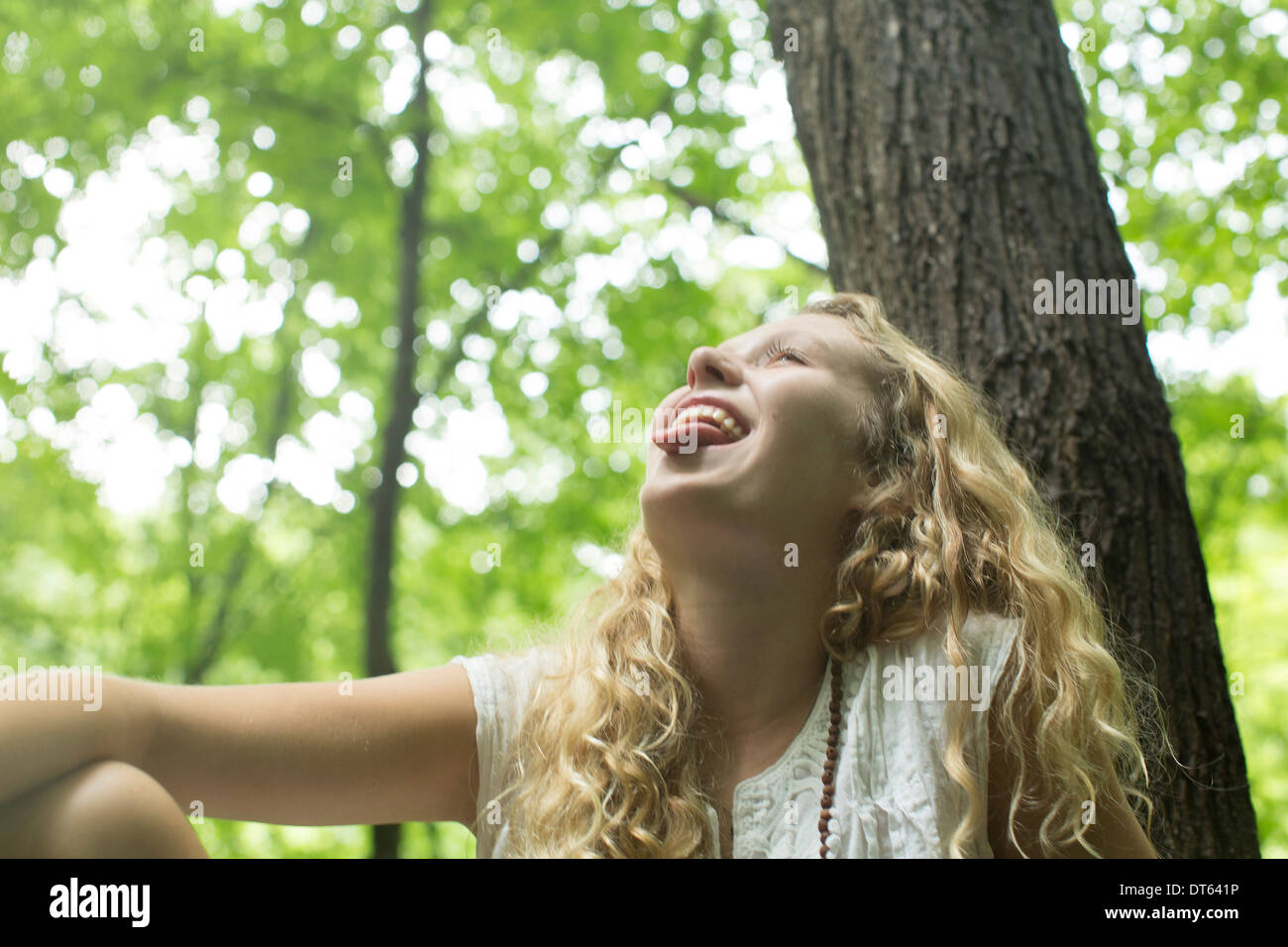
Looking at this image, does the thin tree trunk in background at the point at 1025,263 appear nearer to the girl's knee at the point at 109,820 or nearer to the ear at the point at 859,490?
the ear at the point at 859,490

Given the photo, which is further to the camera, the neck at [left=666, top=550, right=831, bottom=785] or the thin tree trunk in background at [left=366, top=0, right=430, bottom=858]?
the thin tree trunk in background at [left=366, top=0, right=430, bottom=858]

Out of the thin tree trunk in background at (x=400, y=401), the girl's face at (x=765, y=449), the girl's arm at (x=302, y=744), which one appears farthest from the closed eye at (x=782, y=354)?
the thin tree trunk in background at (x=400, y=401)

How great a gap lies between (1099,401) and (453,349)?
5980mm

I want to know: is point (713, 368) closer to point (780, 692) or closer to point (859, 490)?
point (859, 490)

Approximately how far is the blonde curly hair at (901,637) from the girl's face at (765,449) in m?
0.10

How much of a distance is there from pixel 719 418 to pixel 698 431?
0.07 metres

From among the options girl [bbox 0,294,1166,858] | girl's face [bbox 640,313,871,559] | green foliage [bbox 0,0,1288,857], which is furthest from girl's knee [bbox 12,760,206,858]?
green foliage [bbox 0,0,1288,857]

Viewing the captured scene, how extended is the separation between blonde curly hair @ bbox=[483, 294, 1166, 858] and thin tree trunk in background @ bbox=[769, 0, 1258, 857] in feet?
0.43

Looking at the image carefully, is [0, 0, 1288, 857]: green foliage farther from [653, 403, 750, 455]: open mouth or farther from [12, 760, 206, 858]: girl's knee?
[12, 760, 206, 858]: girl's knee

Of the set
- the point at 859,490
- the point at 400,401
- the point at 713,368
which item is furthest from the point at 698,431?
the point at 400,401

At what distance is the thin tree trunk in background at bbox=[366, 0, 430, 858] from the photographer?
6.96 metres

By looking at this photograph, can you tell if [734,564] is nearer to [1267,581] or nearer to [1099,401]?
[1099,401]

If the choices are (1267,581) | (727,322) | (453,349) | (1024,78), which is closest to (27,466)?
(453,349)

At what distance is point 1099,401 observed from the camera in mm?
2645
